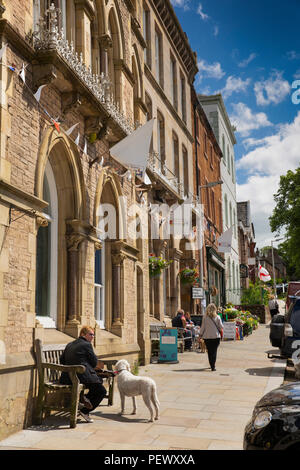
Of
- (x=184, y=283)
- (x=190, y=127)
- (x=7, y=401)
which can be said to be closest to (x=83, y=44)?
(x=7, y=401)

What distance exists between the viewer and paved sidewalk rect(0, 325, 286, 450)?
20.9 ft

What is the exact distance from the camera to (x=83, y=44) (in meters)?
11.1

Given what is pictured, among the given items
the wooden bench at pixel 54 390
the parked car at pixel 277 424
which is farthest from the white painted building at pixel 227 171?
the parked car at pixel 277 424

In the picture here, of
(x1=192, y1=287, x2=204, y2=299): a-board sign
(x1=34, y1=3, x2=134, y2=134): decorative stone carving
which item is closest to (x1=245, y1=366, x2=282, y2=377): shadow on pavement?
(x1=34, y1=3, x2=134, y2=134): decorative stone carving

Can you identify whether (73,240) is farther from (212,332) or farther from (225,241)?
(225,241)

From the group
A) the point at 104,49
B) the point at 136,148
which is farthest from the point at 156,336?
the point at 104,49

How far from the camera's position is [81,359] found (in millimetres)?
7875

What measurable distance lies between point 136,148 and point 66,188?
176 cm

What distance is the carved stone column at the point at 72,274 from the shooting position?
991 cm

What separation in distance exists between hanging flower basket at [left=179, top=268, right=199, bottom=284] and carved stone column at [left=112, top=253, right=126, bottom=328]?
971 centimetres

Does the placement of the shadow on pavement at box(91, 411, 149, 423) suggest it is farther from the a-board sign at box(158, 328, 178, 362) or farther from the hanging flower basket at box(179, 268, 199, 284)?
the hanging flower basket at box(179, 268, 199, 284)

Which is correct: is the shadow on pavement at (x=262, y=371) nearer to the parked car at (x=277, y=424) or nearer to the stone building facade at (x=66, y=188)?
the stone building facade at (x=66, y=188)

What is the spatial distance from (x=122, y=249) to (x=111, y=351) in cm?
267

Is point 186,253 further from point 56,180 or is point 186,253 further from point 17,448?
point 17,448
